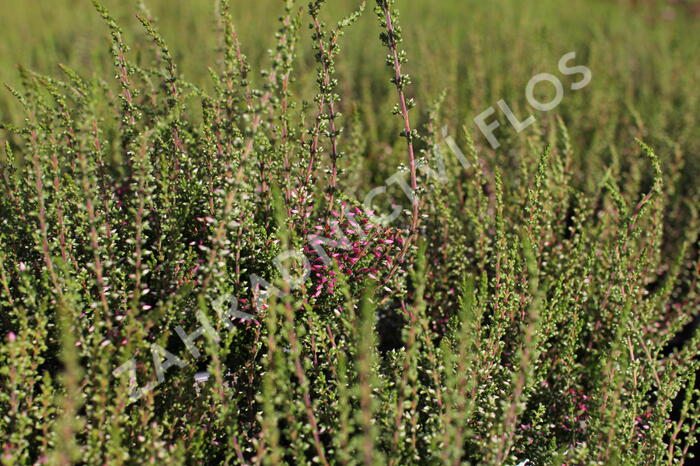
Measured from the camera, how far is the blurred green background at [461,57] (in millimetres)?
3381

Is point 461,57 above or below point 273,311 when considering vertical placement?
above

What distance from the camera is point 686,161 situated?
10.9 feet

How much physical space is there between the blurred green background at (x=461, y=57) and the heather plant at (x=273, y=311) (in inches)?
31.0

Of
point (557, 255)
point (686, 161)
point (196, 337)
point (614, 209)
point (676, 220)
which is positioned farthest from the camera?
point (686, 161)

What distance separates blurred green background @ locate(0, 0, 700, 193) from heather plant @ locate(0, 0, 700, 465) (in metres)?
0.79

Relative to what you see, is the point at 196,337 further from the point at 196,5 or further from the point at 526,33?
the point at 196,5

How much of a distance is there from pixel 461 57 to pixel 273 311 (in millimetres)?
3961

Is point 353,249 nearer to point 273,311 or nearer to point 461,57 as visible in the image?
point 273,311

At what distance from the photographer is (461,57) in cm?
467

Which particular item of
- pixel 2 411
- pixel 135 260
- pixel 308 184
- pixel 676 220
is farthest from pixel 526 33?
pixel 2 411

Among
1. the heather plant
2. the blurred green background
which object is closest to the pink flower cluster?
the heather plant

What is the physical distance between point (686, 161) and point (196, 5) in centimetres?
502

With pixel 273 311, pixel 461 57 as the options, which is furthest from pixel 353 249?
pixel 461 57

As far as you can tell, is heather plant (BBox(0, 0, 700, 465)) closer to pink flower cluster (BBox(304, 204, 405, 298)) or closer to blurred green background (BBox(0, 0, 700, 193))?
pink flower cluster (BBox(304, 204, 405, 298))
